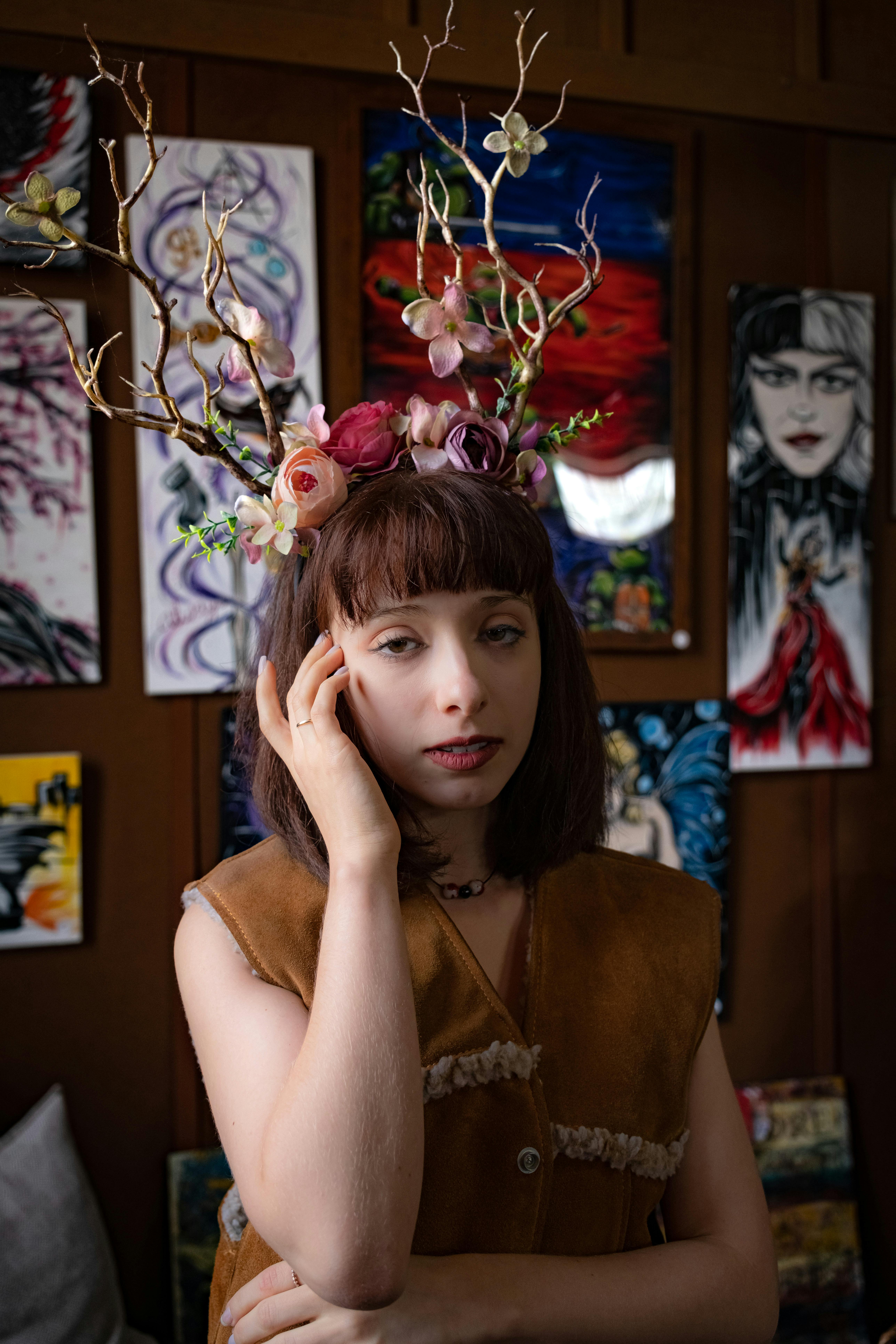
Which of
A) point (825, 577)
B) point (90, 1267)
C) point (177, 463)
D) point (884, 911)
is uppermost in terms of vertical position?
point (177, 463)

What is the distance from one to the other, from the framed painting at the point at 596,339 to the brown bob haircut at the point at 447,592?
0.99 metres

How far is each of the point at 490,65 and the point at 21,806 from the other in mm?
1743

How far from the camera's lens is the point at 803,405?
7.29 feet

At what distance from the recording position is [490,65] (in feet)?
6.66

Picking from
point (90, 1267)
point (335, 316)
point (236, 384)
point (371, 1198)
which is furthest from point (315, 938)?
point (335, 316)

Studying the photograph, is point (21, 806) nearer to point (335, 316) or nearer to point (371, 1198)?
point (335, 316)

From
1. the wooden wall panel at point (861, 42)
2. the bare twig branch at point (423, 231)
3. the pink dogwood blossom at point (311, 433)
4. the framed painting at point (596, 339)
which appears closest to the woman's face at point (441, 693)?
the pink dogwood blossom at point (311, 433)

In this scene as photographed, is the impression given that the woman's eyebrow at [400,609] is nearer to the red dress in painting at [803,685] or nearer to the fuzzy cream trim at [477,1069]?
the fuzzy cream trim at [477,1069]

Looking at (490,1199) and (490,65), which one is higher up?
(490,65)

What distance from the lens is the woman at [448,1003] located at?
83 centimetres

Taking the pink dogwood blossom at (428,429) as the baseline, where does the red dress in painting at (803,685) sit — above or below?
below

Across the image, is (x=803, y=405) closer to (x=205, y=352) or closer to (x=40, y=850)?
(x=205, y=352)

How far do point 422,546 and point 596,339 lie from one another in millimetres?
1358

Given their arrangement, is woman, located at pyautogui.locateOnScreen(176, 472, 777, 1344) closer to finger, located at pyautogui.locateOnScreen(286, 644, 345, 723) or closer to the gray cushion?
finger, located at pyautogui.locateOnScreen(286, 644, 345, 723)
